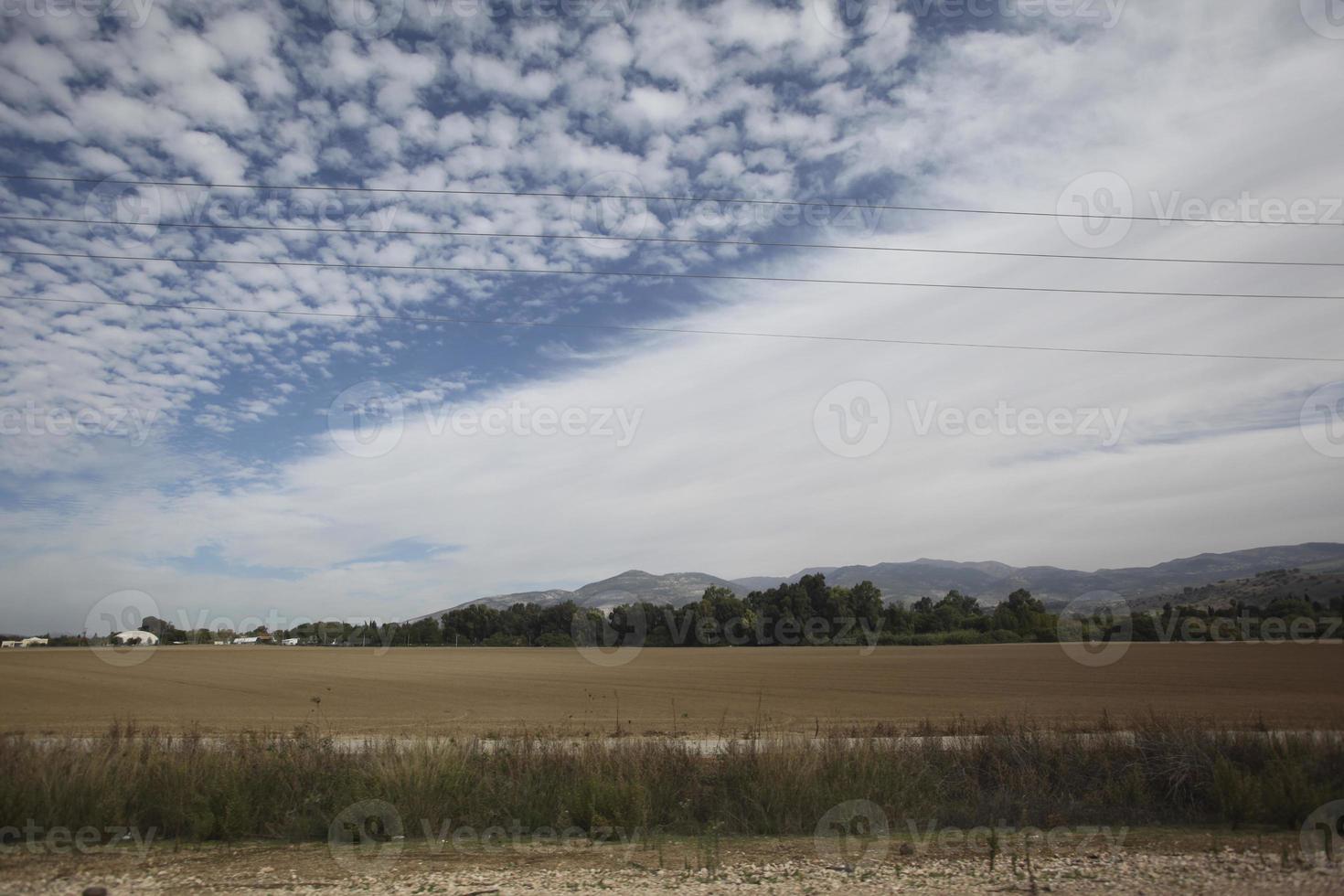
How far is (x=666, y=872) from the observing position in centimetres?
964

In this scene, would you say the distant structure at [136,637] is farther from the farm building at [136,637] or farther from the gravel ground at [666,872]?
the gravel ground at [666,872]

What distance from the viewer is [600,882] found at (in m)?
9.26

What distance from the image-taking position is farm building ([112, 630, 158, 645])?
168 metres

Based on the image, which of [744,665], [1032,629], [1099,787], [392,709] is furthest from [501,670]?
[1032,629]

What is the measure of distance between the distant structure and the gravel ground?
607 ft

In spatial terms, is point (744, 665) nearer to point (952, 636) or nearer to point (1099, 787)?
point (952, 636)

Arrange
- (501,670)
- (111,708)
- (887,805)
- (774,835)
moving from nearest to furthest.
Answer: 1. (774,835)
2. (887,805)
3. (111,708)
4. (501,670)

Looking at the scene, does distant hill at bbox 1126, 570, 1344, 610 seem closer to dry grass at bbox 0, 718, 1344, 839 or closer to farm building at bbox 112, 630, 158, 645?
dry grass at bbox 0, 718, 1344, 839

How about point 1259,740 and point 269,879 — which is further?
point 1259,740

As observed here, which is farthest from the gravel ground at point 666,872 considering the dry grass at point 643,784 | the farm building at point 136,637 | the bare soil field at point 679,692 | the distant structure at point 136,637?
the farm building at point 136,637

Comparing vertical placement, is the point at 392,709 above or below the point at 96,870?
below

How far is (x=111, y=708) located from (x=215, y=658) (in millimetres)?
70822

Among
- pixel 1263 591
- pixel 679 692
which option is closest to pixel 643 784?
pixel 679 692

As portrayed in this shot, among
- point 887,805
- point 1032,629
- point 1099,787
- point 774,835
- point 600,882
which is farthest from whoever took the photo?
point 1032,629
